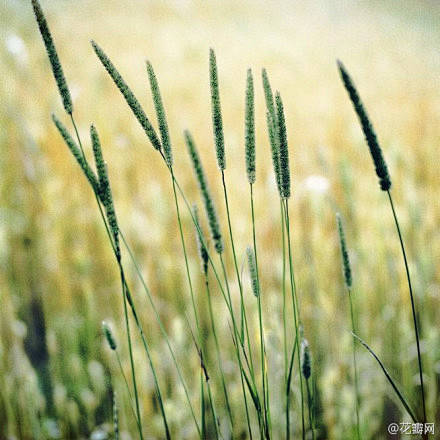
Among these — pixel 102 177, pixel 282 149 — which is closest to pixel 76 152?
pixel 102 177

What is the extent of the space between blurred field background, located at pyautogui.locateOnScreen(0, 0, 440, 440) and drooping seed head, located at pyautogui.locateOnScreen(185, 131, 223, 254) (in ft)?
0.24

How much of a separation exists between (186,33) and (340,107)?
0.75 meters

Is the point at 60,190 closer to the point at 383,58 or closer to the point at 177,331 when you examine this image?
the point at 177,331

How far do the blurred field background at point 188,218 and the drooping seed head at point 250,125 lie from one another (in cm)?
10

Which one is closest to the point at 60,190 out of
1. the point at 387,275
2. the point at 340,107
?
the point at 387,275

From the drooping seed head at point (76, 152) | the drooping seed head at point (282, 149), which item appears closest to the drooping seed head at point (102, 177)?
the drooping seed head at point (76, 152)

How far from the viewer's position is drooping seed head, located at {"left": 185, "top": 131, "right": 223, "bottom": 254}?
265 mm

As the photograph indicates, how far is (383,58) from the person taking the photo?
4.96 ft

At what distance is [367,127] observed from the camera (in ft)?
0.88

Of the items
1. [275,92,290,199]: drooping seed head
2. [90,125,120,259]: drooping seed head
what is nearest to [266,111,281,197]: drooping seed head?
[275,92,290,199]: drooping seed head

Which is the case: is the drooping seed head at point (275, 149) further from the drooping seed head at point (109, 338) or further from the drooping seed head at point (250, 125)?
the drooping seed head at point (109, 338)

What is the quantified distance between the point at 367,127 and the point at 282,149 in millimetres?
62

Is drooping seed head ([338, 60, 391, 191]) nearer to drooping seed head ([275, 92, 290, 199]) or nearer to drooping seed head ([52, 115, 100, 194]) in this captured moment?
drooping seed head ([275, 92, 290, 199])

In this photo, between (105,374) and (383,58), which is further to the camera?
(383,58)
